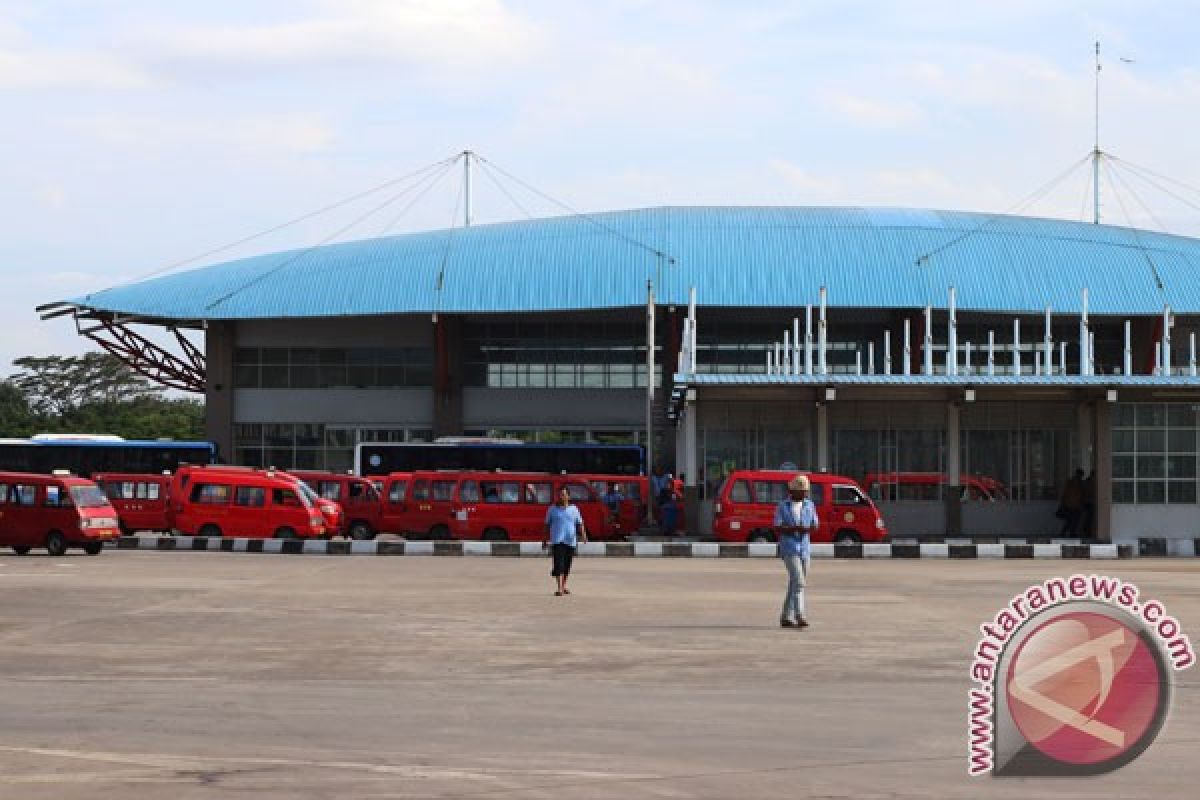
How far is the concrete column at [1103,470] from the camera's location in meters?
44.0

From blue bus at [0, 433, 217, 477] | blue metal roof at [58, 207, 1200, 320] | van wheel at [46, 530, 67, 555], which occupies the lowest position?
van wheel at [46, 530, 67, 555]

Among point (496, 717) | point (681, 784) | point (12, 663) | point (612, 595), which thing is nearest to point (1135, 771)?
point (681, 784)

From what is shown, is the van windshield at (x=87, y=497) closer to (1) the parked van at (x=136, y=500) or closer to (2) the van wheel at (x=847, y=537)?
(1) the parked van at (x=136, y=500)

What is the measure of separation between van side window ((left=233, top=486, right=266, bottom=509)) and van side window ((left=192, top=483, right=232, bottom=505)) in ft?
0.85

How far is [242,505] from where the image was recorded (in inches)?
1734

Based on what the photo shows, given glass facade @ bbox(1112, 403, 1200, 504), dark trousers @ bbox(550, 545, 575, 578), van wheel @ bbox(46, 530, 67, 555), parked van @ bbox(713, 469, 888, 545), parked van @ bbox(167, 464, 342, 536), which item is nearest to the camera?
dark trousers @ bbox(550, 545, 575, 578)

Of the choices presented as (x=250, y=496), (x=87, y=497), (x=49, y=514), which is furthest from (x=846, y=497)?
(x=49, y=514)

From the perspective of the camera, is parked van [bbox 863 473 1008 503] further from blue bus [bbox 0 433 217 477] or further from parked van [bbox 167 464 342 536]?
blue bus [bbox 0 433 217 477]

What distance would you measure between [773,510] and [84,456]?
26841 mm

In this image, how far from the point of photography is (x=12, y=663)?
16.6m

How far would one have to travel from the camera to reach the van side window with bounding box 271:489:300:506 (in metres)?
43.8

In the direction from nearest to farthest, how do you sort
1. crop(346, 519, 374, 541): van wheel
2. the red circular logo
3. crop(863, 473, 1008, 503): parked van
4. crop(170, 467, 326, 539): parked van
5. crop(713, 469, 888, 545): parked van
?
1. the red circular logo
2. crop(713, 469, 888, 545): parked van
3. crop(170, 467, 326, 539): parked van
4. crop(863, 473, 1008, 503): parked van
5. crop(346, 519, 374, 541): van wheel

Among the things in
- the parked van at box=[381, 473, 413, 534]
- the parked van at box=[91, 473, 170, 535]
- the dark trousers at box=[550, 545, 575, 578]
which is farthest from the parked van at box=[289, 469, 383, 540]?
the dark trousers at box=[550, 545, 575, 578]

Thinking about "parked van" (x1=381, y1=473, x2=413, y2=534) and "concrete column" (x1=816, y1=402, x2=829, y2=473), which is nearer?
"parked van" (x1=381, y1=473, x2=413, y2=534)
